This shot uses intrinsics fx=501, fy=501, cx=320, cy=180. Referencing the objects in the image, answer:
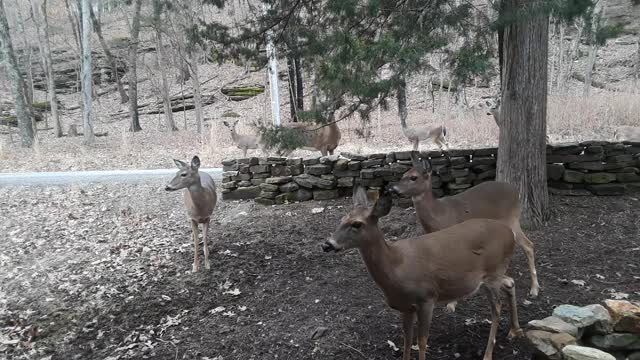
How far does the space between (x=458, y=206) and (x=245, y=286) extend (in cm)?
242

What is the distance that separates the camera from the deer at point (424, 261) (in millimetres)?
3318

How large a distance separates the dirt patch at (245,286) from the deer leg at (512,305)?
0.11m

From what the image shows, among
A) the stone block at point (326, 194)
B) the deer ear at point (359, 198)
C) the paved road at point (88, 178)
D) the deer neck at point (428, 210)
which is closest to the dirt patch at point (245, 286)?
the stone block at point (326, 194)

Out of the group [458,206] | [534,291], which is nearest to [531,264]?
[534,291]

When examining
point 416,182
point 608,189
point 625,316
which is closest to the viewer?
point 625,316

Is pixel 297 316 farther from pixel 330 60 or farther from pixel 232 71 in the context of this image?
pixel 232 71

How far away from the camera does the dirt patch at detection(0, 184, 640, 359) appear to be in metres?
4.30

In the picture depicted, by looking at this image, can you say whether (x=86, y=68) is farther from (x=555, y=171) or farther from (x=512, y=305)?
(x=512, y=305)

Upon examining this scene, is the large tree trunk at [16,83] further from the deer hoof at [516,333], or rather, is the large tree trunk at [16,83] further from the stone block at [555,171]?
the deer hoof at [516,333]

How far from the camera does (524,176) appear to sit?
19.8 ft

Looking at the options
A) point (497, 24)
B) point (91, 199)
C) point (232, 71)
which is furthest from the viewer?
point (232, 71)

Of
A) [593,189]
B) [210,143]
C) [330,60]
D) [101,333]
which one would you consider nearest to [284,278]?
[101,333]

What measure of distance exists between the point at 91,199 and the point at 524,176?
7.26m

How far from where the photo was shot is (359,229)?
330cm
